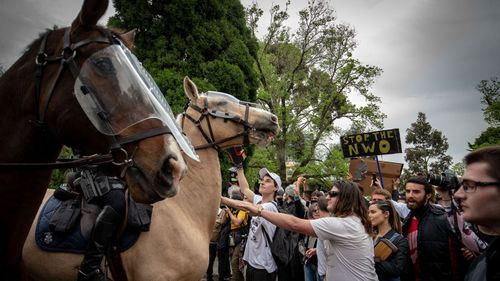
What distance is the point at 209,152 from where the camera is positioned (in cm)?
399

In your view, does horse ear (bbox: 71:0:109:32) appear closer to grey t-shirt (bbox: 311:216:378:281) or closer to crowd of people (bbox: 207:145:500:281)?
crowd of people (bbox: 207:145:500:281)

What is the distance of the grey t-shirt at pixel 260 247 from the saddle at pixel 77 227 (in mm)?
2538

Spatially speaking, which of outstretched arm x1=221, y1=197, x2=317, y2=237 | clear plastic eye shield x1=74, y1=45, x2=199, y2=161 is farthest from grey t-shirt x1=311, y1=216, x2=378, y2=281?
clear plastic eye shield x1=74, y1=45, x2=199, y2=161

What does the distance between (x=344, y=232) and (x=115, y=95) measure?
2.73 m

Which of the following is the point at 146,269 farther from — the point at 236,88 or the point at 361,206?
the point at 236,88

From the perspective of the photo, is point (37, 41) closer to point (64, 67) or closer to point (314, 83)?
point (64, 67)

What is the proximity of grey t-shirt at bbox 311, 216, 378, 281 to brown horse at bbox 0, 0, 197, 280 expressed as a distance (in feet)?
7.15

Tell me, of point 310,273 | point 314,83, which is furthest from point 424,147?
point 310,273

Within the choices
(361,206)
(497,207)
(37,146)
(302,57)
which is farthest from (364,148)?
(302,57)

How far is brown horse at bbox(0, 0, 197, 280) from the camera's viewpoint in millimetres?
1691

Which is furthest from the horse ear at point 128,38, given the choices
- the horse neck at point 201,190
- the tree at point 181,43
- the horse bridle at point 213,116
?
the tree at point 181,43

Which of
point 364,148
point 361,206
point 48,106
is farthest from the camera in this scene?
point 364,148

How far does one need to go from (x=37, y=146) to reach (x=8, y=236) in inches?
19.9

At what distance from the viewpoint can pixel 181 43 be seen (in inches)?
541
